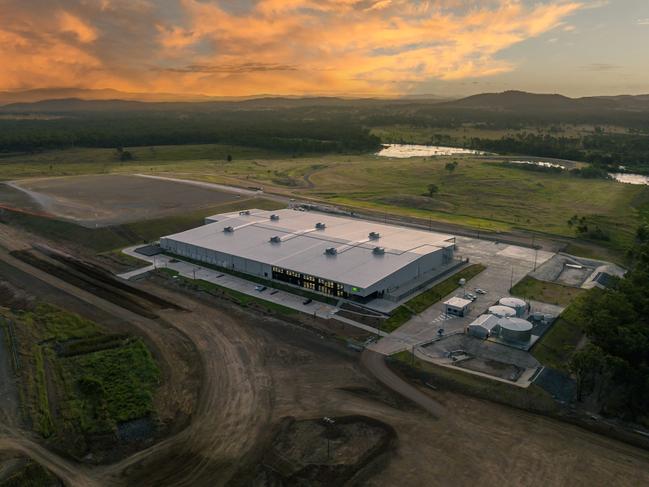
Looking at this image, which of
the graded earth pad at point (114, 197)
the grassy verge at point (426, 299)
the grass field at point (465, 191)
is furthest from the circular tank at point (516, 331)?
the graded earth pad at point (114, 197)

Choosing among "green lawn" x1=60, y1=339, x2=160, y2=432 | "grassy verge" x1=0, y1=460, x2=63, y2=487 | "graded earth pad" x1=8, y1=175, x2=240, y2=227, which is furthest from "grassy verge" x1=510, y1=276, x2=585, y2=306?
"graded earth pad" x1=8, y1=175, x2=240, y2=227

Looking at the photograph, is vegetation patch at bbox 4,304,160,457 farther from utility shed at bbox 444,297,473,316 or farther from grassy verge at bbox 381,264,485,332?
utility shed at bbox 444,297,473,316

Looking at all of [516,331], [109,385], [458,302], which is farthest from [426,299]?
[109,385]

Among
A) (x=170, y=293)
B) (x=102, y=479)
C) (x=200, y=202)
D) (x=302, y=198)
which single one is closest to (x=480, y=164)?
(x=302, y=198)

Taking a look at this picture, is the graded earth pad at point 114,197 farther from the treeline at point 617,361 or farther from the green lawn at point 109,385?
the treeline at point 617,361

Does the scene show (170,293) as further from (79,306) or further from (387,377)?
(387,377)

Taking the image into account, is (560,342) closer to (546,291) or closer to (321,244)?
(546,291)
